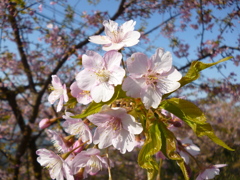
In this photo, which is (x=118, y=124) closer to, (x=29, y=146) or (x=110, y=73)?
(x=110, y=73)

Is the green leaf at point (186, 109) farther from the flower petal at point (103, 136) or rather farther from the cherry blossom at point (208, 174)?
the cherry blossom at point (208, 174)

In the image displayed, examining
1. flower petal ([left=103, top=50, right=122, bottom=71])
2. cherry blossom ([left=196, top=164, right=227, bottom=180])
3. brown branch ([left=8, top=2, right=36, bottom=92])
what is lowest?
cherry blossom ([left=196, top=164, right=227, bottom=180])

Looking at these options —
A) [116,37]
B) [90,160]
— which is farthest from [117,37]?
[90,160]

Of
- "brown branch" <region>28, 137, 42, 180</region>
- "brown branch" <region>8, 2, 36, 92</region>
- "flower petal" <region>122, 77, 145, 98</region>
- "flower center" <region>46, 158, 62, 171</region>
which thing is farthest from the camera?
"brown branch" <region>28, 137, 42, 180</region>

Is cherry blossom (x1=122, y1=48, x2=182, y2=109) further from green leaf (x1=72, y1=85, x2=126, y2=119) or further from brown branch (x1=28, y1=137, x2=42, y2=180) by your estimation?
brown branch (x1=28, y1=137, x2=42, y2=180)

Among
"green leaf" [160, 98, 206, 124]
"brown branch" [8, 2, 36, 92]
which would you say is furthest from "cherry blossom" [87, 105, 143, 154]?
"brown branch" [8, 2, 36, 92]

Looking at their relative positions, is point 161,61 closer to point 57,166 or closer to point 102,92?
point 102,92
